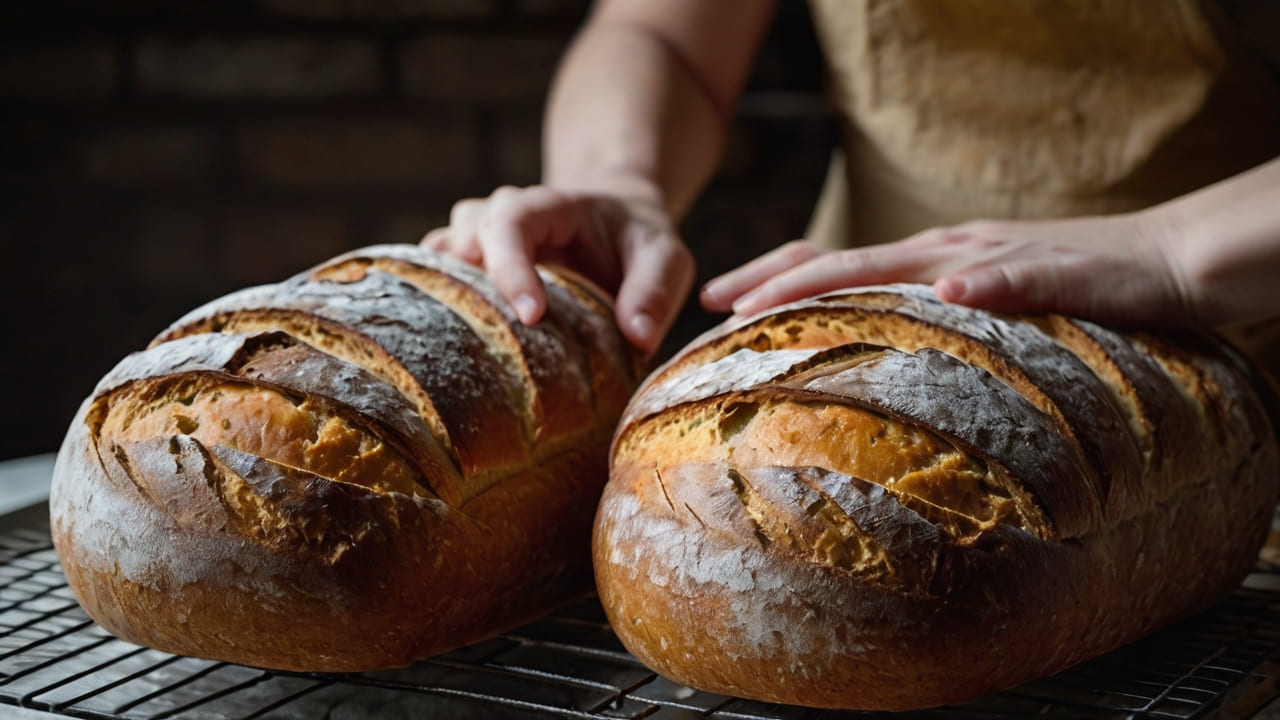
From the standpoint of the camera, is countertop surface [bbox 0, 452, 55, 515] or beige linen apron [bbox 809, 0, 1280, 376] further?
beige linen apron [bbox 809, 0, 1280, 376]

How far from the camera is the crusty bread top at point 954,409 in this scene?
1.07 m

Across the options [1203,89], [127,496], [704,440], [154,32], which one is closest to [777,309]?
[704,440]

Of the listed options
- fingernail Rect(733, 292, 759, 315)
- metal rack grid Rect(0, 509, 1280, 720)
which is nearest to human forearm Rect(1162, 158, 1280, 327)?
metal rack grid Rect(0, 509, 1280, 720)

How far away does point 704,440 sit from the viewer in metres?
1.15

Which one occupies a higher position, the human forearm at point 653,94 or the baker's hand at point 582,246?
the human forearm at point 653,94

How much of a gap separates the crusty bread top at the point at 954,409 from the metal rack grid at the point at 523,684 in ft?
0.50

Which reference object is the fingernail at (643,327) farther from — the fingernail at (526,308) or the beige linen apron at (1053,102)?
the beige linen apron at (1053,102)

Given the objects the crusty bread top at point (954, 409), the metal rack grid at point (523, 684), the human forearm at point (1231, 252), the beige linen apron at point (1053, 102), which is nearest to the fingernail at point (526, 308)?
the crusty bread top at point (954, 409)

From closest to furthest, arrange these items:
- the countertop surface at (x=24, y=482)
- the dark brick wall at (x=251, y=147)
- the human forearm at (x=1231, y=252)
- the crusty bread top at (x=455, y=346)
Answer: the crusty bread top at (x=455, y=346)
the human forearm at (x=1231, y=252)
the countertop surface at (x=24, y=482)
the dark brick wall at (x=251, y=147)

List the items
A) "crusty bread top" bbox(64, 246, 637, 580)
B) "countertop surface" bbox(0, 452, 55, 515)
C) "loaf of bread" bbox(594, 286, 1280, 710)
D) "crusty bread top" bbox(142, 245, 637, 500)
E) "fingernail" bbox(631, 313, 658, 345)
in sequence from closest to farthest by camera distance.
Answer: "loaf of bread" bbox(594, 286, 1280, 710), "crusty bread top" bbox(64, 246, 637, 580), "crusty bread top" bbox(142, 245, 637, 500), "fingernail" bbox(631, 313, 658, 345), "countertop surface" bbox(0, 452, 55, 515)

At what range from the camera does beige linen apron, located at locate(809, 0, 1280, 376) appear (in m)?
1.92

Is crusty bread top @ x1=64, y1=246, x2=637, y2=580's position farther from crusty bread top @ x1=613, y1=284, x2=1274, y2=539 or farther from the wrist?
the wrist

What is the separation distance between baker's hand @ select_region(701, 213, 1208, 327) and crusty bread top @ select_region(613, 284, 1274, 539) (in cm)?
3

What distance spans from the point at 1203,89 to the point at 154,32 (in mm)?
2448
